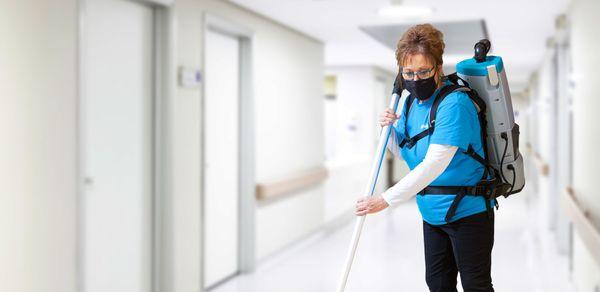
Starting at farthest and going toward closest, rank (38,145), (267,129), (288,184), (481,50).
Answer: (288,184), (267,129), (38,145), (481,50)

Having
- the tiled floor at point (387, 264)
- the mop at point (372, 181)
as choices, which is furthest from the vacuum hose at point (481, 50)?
the tiled floor at point (387, 264)

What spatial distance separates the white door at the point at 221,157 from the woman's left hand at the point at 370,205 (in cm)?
258

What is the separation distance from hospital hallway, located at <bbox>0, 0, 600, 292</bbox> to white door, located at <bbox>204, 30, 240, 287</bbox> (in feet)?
0.07

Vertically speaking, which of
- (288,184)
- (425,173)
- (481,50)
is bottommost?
(288,184)

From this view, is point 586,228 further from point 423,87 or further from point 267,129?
point 267,129

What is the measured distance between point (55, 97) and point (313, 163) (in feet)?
14.0

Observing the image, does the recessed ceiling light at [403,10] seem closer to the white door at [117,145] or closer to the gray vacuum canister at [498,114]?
the white door at [117,145]

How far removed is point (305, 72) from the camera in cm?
664

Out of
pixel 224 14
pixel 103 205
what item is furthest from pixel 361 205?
pixel 224 14

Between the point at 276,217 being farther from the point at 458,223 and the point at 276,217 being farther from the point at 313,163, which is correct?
the point at 458,223

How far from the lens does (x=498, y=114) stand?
193cm

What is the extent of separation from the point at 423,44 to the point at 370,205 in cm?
55

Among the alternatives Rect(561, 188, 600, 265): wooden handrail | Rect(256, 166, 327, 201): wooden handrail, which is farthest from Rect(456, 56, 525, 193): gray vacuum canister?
Rect(256, 166, 327, 201): wooden handrail

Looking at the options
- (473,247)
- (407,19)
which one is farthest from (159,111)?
(407,19)
